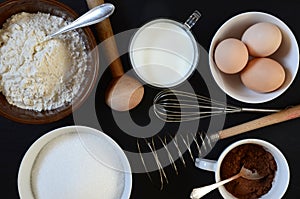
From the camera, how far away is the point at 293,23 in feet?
3.68

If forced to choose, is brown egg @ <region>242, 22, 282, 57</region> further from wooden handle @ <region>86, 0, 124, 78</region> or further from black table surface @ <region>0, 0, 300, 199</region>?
wooden handle @ <region>86, 0, 124, 78</region>

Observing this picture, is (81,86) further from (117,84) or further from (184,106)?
(184,106)

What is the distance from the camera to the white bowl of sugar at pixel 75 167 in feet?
3.45

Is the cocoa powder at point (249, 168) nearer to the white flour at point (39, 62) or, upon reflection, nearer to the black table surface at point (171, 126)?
the black table surface at point (171, 126)

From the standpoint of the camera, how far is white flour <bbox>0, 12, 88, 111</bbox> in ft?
3.34

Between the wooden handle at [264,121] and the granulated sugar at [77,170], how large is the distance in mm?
257

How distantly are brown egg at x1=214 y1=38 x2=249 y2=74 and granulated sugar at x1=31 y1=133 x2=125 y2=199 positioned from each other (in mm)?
310

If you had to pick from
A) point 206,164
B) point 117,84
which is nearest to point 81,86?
point 117,84

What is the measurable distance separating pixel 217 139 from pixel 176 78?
6.7 inches

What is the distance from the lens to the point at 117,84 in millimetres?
1075

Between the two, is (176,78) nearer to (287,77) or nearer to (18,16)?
(287,77)

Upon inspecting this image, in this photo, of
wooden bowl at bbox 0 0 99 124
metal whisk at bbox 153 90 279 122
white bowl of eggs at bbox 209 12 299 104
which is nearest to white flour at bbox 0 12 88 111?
wooden bowl at bbox 0 0 99 124

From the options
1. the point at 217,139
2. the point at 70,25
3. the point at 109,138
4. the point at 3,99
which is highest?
the point at 70,25

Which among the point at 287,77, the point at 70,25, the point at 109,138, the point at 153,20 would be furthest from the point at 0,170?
the point at 287,77
